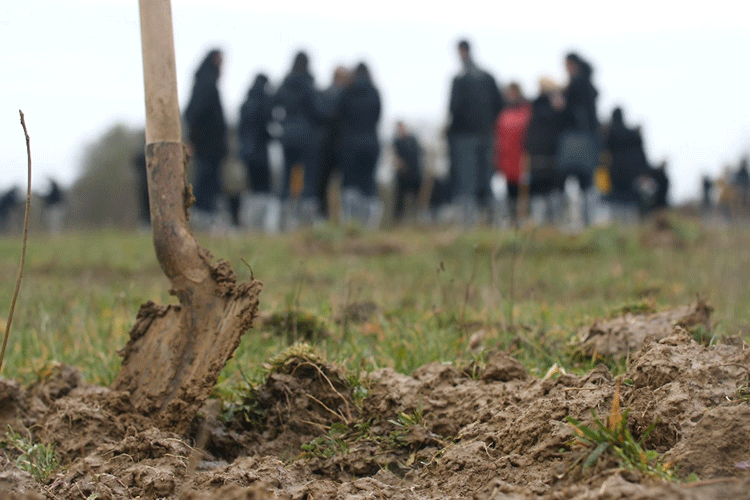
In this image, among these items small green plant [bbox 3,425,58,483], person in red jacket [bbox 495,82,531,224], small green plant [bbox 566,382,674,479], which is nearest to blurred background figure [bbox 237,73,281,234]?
person in red jacket [bbox 495,82,531,224]

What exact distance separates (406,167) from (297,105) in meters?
4.37

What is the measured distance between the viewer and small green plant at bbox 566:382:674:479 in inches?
65.4

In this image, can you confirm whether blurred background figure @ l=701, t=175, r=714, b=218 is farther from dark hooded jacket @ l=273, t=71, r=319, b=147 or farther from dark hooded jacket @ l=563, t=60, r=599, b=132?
dark hooded jacket @ l=273, t=71, r=319, b=147

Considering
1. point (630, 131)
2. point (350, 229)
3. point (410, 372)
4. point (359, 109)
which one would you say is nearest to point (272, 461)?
point (410, 372)

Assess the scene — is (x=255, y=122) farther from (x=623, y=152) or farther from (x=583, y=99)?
(x=623, y=152)

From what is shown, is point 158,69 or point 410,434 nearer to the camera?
point 410,434

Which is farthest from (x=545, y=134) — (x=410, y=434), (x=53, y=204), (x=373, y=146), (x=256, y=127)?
(x=53, y=204)

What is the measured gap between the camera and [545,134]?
10.4 m

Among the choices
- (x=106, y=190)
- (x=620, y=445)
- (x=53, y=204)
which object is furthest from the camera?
(x=106, y=190)

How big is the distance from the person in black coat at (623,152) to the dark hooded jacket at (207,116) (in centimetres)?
692

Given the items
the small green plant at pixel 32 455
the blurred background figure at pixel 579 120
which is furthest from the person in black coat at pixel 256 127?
the small green plant at pixel 32 455

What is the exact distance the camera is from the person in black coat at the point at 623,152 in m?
13.7

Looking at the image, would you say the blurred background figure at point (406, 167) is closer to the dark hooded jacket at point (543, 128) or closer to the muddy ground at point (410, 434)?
the dark hooded jacket at point (543, 128)

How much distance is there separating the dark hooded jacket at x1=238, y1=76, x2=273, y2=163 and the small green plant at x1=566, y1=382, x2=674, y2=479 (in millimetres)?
10735
